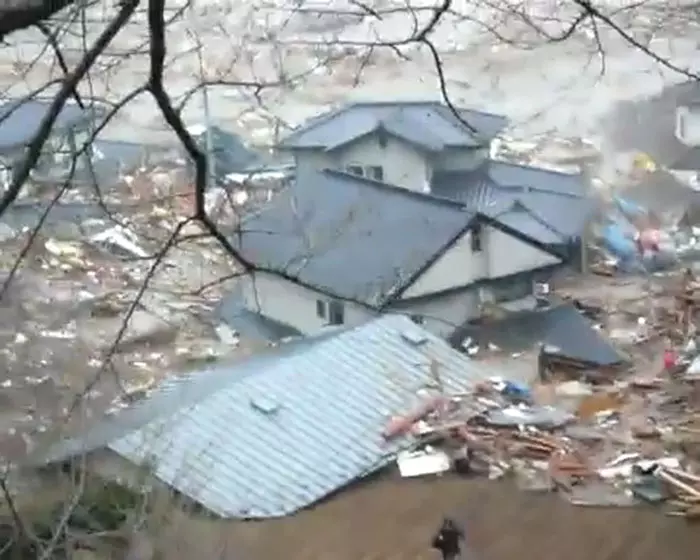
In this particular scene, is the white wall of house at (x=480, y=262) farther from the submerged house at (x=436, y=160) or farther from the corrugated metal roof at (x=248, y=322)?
the corrugated metal roof at (x=248, y=322)

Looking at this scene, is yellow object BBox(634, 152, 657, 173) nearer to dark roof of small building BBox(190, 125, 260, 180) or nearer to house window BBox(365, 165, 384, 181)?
house window BBox(365, 165, 384, 181)

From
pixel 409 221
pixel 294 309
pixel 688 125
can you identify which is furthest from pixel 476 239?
pixel 688 125

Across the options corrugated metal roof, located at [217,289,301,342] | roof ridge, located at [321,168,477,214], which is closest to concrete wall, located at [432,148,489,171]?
roof ridge, located at [321,168,477,214]

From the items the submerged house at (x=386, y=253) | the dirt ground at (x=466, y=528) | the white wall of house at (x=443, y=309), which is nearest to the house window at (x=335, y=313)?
the submerged house at (x=386, y=253)

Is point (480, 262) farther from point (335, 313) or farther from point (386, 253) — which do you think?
point (335, 313)

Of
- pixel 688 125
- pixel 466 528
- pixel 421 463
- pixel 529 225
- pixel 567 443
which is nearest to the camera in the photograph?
pixel 466 528

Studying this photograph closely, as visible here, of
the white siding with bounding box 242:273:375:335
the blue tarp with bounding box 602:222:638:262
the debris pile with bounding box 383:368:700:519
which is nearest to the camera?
the debris pile with bounding box 383:368:700:519

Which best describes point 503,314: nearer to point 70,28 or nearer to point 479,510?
point 479,510
